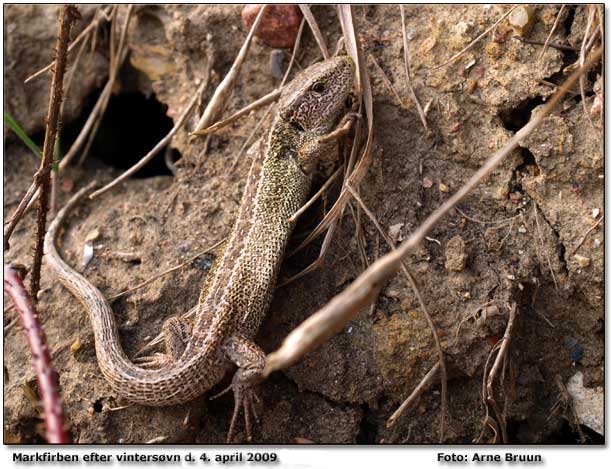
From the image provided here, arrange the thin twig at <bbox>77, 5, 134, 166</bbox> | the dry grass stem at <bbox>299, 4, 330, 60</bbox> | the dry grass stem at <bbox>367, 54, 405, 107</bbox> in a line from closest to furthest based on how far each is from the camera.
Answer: the dry grass stem at <bbox>367, 54, 405, 107</bbox>
the dry grass stem at <bbox>299, 4, 330, 60</bbox>
the thin twig at <bbox>77, 5, 134, 166</bbox>

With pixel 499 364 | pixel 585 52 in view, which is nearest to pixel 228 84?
pixel 585 52

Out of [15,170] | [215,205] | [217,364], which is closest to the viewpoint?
[217,364]

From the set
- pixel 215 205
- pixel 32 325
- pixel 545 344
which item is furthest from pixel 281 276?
pixel 32 325

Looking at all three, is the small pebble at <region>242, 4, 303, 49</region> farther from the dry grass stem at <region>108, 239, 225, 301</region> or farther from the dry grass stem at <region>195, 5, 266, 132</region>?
the dry grass stem at <region>108, 239, 225, 301</region>

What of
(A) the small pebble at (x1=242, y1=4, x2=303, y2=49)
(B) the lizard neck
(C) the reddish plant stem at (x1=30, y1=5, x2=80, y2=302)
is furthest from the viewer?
(A) the small pebble at (x1=242, y1=4, x2=303, y2=49)

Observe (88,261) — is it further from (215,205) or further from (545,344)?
(545,344)

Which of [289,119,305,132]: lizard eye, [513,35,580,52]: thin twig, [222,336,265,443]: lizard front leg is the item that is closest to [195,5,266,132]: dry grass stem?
[289,119,305,132]: lizard eye

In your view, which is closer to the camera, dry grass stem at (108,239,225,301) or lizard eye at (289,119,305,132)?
dry grass stem at (108,239,225,301)
